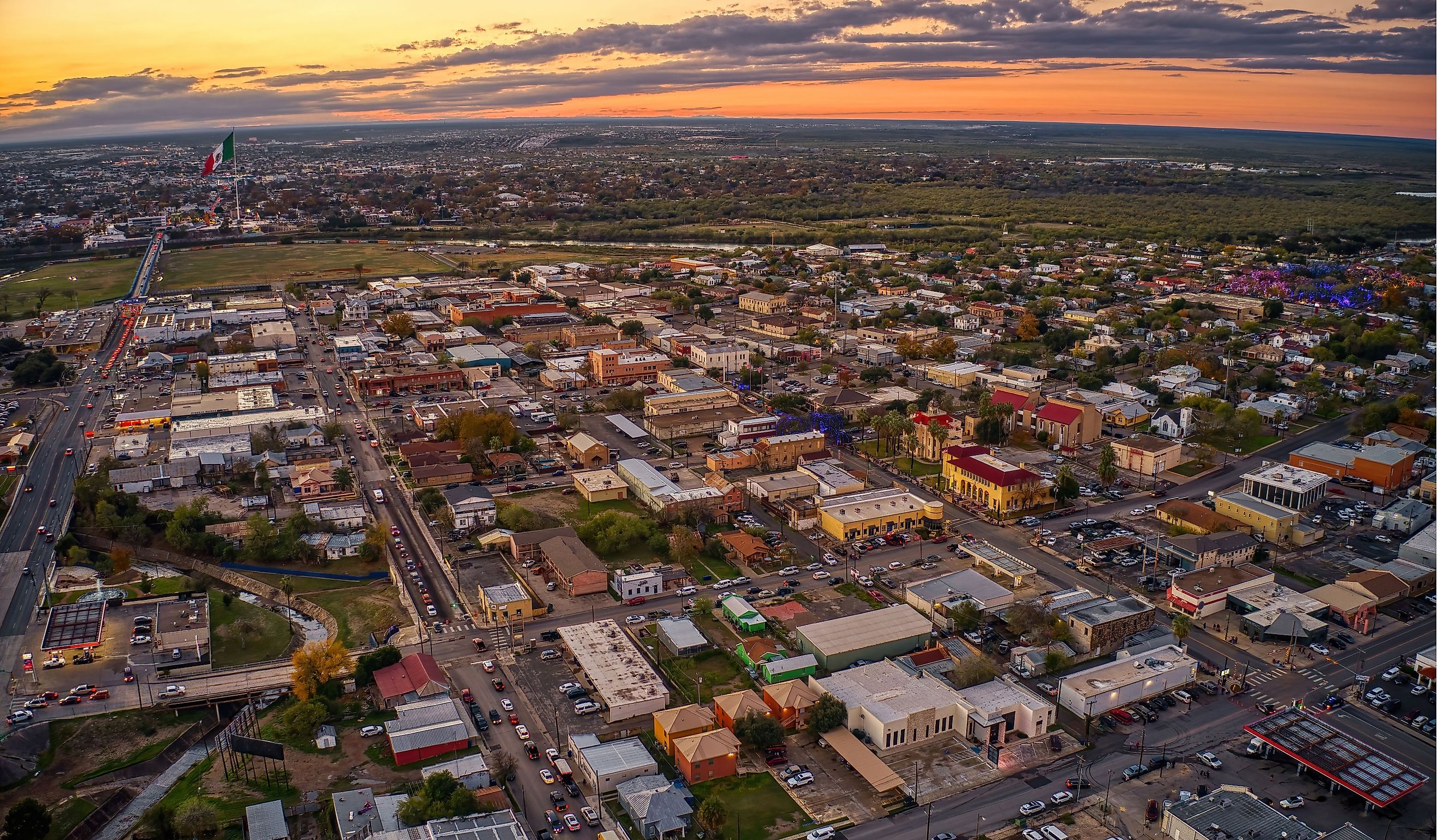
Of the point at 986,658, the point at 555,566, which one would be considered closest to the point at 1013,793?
the point at 986,658

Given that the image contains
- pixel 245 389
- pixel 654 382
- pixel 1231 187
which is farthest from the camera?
pixel 1231 187

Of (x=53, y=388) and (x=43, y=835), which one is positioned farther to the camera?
(x=53, y=388)

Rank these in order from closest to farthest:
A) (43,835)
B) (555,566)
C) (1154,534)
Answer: (43,835), (555,566), (1154,534)

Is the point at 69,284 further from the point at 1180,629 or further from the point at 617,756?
the point at 1180,629

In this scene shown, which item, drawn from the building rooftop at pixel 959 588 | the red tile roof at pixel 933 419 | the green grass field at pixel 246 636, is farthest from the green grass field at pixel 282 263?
the building rooftop at pixel 959 588

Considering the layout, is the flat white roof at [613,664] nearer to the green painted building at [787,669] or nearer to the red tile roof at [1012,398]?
the green painted building at [787,669]

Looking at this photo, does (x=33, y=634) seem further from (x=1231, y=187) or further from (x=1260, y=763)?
(x=1231, y=187)

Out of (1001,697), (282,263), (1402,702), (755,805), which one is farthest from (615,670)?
(282,263)
